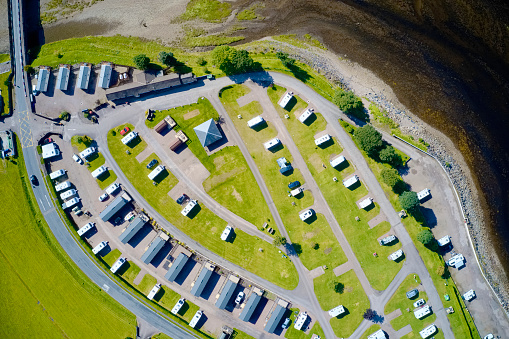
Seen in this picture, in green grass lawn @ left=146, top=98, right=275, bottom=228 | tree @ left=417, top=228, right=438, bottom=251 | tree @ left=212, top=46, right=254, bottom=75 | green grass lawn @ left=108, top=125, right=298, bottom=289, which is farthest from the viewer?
green grass lawn @ left=146, top=98, right=275, bottom=228

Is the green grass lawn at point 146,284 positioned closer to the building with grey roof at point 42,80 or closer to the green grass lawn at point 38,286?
the green grass lawn at point 38,286

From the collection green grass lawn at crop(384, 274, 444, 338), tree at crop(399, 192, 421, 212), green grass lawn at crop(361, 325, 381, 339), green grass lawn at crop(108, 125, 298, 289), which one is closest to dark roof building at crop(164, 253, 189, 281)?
green grass lawn at crop(108, 125, 298, 289)

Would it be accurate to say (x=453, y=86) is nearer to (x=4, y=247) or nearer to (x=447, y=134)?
(x=447, y=134)

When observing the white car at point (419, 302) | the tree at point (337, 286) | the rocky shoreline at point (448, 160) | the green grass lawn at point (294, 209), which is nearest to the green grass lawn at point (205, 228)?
the green grass lawn at point (294, 209)

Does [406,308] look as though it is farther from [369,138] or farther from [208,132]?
[208,132]

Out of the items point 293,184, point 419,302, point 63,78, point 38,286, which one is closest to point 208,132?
point 293,184

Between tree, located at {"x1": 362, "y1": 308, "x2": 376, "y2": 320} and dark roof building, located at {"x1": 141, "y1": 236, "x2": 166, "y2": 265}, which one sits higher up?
dark roof building, located at {"x1": 141, "y1": 236, "x2": 166, "y2": 265}

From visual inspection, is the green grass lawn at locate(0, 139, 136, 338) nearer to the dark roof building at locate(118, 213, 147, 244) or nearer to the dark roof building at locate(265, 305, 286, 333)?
the dark roof building at locate(118, 213, 147, 244)
